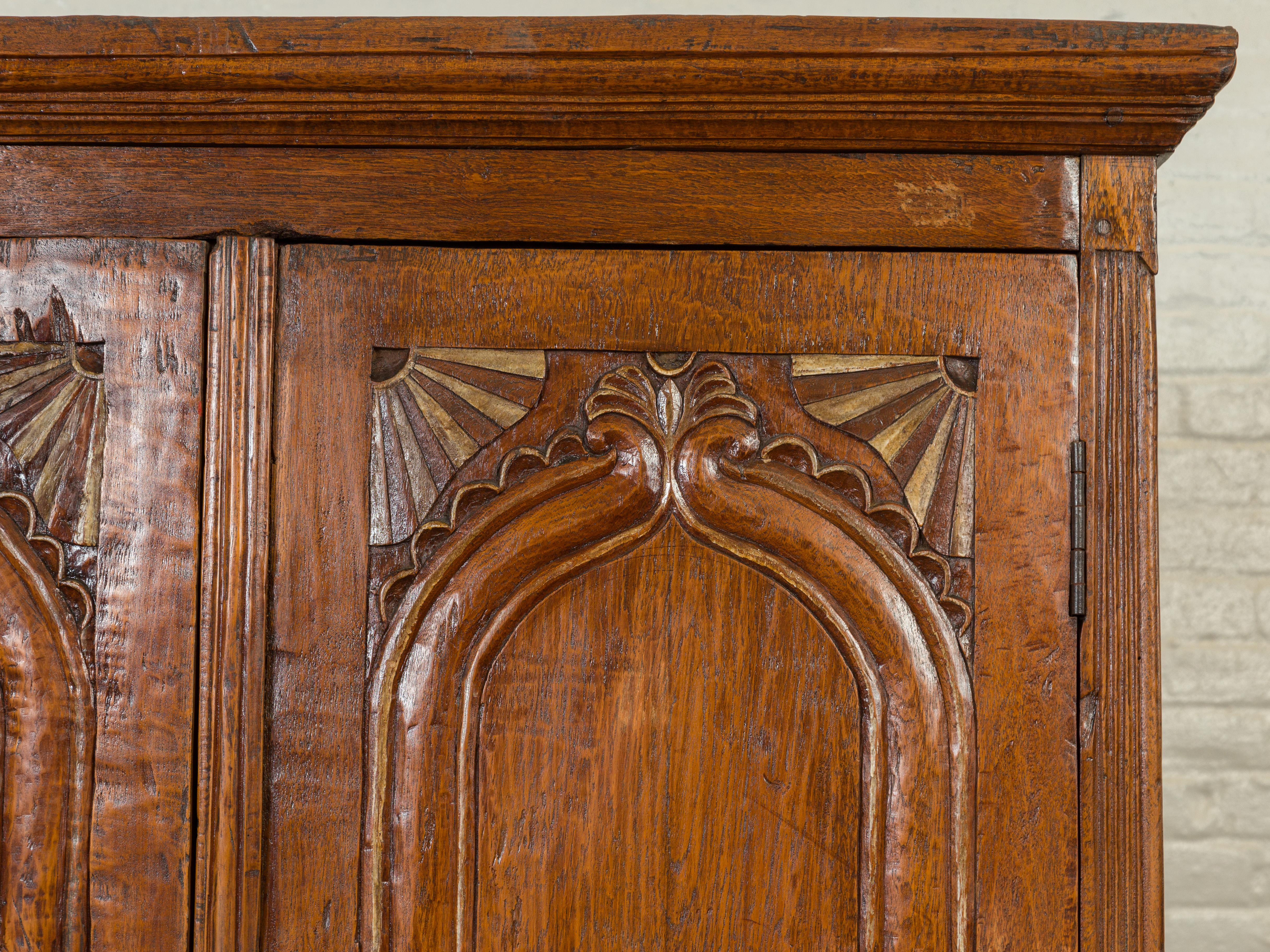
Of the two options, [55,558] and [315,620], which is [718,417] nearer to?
[315,620]

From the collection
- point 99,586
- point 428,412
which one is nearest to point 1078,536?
point 428,412

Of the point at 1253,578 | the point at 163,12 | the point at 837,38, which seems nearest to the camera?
the point at 837,38

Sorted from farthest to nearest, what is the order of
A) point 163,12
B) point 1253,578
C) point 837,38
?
point 163,12 < point 1253,578 < point 837,38

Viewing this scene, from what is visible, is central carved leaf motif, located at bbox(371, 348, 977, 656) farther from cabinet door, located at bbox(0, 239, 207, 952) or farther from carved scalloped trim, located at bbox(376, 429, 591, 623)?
cabinet door, located at bbox(0, 239, 207, 952)

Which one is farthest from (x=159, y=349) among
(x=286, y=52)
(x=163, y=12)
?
(x=163, y=12)

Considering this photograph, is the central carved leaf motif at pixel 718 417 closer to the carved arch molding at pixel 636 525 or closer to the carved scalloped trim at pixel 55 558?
the carved arch molding at pixel 636 525

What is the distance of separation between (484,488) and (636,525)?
113mm

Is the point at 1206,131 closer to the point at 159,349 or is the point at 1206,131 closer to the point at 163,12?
the point at 159,349

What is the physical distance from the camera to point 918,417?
71 cm

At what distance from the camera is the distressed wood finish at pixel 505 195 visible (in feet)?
2.34

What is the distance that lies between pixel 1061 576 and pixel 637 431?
32 centimetres

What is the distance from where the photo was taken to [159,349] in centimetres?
71

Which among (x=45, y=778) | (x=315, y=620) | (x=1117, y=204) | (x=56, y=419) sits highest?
(x=1117, y=204)

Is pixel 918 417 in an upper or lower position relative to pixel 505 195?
lower
